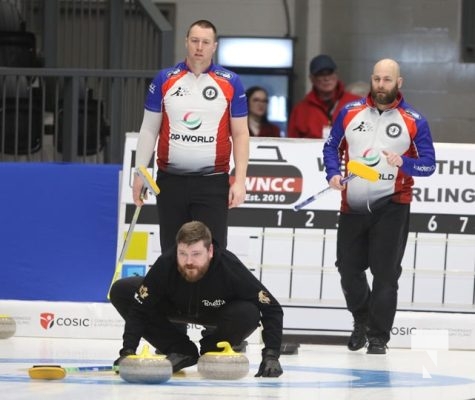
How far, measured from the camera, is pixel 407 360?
10.7m

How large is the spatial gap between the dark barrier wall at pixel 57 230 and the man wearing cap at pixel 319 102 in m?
1.81

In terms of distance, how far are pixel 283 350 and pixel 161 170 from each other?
4.81ft

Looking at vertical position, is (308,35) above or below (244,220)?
above

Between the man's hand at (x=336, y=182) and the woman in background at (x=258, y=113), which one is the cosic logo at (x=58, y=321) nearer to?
the man's hand at (x=336, y=182)

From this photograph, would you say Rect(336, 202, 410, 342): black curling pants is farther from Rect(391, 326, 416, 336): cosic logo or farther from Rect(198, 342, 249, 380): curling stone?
Rect(198, 342, 249, 380): curling stone

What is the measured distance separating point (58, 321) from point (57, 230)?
0.90m

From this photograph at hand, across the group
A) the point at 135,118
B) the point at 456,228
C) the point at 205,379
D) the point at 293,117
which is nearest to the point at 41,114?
the point at 135,118

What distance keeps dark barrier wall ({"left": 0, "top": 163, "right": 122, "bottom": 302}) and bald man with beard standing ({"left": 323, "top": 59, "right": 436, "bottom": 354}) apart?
87.0 inches

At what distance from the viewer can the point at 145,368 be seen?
8.39 metres

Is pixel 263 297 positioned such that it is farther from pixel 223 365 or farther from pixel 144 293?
pixel 144 293

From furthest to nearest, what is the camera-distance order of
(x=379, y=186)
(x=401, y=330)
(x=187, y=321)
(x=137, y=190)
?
(x=401, y=330) < (x=379, y=186) < (x=137, y=190) < (x=187, y=321)

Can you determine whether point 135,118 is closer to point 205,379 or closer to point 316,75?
point 316,75

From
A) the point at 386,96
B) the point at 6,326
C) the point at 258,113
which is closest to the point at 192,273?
the point at 386,96

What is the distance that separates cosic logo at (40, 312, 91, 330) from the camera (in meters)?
12.0
